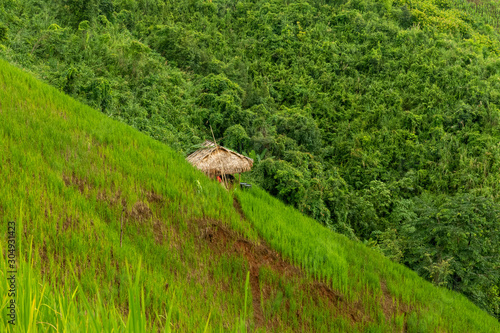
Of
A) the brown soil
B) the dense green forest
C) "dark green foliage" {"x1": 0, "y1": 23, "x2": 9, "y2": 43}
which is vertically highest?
the brown soil

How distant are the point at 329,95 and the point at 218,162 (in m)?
10.4

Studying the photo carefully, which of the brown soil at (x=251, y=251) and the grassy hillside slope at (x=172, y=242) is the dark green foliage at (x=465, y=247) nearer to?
the grassy hillside slope at (x=172, y=242)

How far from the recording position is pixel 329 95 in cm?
1519

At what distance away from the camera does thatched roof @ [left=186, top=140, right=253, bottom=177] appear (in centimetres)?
590

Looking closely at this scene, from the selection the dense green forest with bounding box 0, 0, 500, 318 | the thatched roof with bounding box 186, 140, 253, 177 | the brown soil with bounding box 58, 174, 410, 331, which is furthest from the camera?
the dense green forest with bounding box 0, 0, 500, 318

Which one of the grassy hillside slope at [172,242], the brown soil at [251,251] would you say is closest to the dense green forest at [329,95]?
the grassy hillside slope at [172,242]

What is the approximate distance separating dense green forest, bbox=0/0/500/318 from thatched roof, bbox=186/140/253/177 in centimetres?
205

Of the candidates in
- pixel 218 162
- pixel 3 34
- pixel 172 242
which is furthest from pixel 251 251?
pixel 3 34

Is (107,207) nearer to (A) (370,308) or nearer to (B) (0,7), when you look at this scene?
(A) (370,308)

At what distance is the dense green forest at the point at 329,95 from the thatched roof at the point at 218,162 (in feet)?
6.74

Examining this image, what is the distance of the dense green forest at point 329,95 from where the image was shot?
8141 mm

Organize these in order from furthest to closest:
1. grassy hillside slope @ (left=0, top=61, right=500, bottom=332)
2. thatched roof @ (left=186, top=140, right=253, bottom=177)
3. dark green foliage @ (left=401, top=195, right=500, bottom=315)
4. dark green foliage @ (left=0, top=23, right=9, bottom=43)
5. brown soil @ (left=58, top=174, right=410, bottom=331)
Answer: dark green foliage @ (left=0, top=23, right=9, bottom=43) → dark green foliage @ (left=401, top=195, right=500, bottom=315) → thatched roof @ (left=186, top=140, right=253, bottom=177) → brown soil @ (left=58, top=174, right=410, bottom=331) → grassy hillside slope @ (left=0, top=61, right=500, bottom=332)

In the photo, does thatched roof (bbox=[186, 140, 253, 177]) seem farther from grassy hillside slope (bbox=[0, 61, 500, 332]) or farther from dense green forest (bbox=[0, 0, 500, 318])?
dense green forest (bbox=[0, 0, 500, 318])

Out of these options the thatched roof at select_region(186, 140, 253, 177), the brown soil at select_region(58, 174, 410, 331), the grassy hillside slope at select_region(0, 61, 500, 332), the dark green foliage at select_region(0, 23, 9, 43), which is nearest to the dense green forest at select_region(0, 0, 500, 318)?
the dark green foliage at select_region(0, 23, 9, 43)
